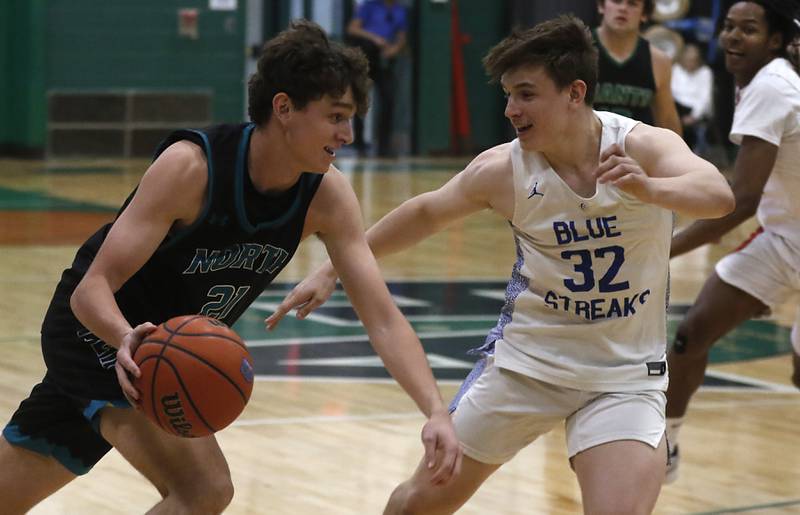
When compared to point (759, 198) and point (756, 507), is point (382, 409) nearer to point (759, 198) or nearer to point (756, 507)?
point (756, 507)

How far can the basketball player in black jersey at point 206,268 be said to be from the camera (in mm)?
3623

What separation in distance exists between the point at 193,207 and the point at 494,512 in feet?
6.74

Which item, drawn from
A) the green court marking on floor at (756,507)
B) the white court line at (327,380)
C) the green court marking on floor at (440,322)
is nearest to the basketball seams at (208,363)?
the green court marking on floor at (756,507)

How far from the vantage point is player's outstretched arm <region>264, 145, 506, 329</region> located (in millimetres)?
4137

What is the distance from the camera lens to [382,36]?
1945cm

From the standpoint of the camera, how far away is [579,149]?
4051mm

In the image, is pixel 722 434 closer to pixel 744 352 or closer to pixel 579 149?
Result: pixel 744 352

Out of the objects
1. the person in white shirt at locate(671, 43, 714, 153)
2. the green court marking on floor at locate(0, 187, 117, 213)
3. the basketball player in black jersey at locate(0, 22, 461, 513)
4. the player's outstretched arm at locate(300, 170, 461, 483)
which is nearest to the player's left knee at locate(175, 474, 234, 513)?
the basketball player in black jersey at locate(0, 22, 461, 513)

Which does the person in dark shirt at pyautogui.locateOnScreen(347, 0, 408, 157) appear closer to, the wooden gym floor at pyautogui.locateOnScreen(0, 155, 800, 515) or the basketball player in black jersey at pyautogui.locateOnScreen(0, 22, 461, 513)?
the wooden gym floor at pyautogui.locateOnScreen(0, 155, 800, 515)

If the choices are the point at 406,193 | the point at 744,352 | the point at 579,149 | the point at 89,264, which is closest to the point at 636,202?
the point at 579,149

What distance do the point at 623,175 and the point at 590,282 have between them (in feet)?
1.57

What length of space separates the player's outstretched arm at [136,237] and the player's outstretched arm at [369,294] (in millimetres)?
362

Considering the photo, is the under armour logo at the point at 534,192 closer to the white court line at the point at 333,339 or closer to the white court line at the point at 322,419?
the white court line at the point at 322,419

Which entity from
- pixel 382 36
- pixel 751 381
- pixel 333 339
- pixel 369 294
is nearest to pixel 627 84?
pixel 751 381
